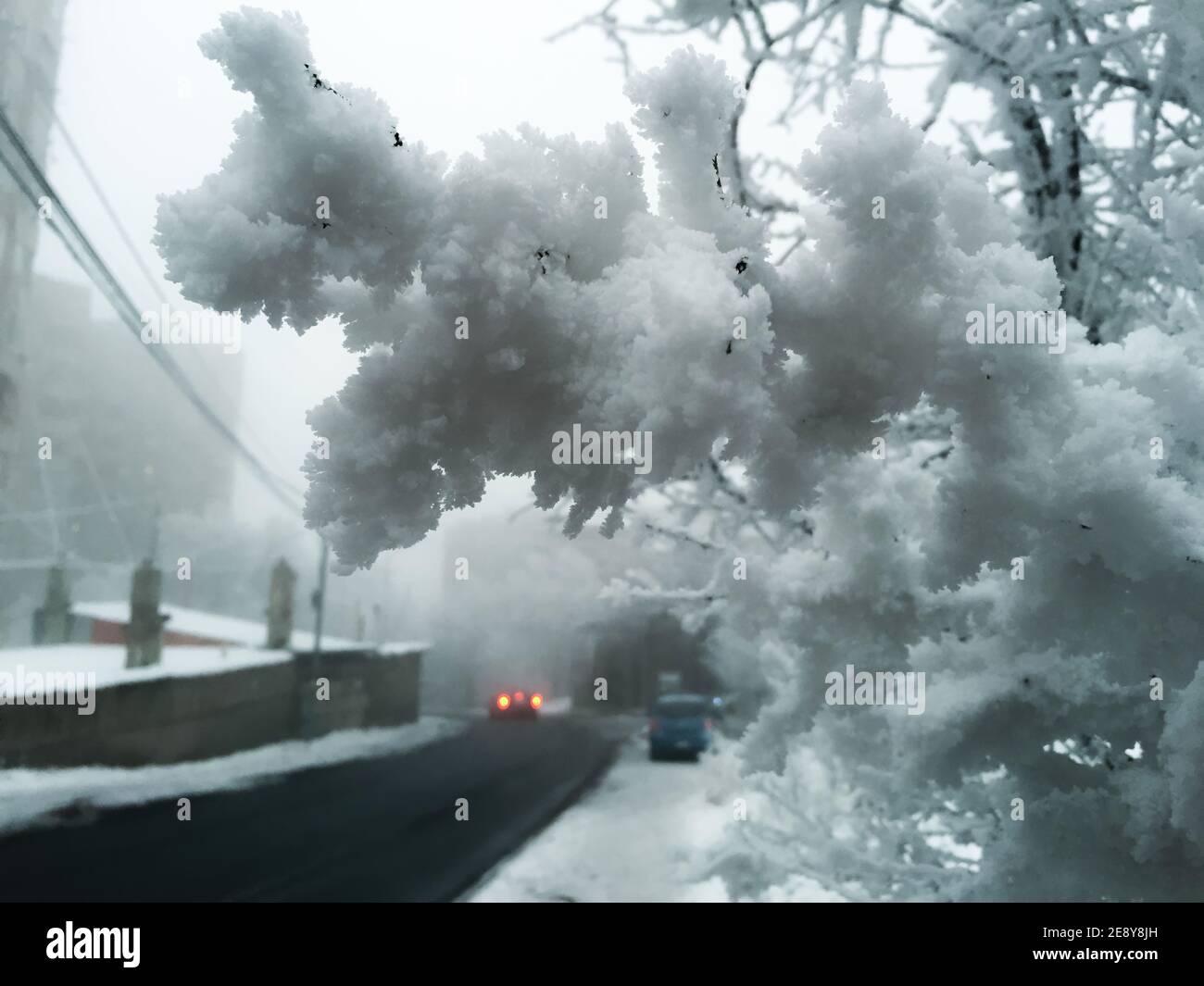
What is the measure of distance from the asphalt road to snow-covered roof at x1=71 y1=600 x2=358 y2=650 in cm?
662

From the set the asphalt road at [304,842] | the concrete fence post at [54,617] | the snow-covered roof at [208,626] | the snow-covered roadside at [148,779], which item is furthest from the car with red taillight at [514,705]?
the asphalt road at [304,842]

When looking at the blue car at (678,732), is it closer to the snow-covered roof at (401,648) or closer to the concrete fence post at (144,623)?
A: the concrete fence post at (144,623)

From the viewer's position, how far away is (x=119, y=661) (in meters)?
16.5

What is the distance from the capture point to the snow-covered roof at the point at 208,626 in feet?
65.1

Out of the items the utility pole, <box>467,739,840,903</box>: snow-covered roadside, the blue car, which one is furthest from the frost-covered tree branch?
the utility pole

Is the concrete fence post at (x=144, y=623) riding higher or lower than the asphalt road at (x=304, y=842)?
higher

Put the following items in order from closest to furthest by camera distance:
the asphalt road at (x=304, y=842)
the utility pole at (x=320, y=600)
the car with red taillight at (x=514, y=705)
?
1. the asphalt road at (x=304, y=842)
2. the utility pole at (x=320, y=600)
3. the car with red taillight at (x=514, y=705)

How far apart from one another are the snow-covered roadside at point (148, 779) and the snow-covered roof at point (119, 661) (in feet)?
4.96

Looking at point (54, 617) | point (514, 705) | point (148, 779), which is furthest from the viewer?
point (514, 705)

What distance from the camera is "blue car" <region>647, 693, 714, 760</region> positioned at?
1991 cm

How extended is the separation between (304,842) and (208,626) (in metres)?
15.6

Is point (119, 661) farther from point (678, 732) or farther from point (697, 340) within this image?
point (697, 340)

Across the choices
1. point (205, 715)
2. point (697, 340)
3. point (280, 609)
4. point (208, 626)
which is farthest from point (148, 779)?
point (697, 340)
